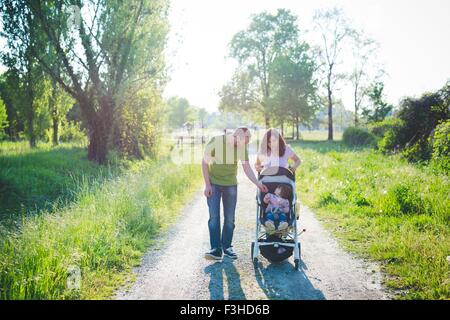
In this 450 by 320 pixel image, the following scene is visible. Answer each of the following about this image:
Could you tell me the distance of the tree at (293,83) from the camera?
134 feet

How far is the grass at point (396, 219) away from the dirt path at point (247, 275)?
0.39 meters

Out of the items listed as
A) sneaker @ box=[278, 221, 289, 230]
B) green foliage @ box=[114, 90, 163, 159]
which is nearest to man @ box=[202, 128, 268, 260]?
sneaker @ box=[278, 221, 289, 230]

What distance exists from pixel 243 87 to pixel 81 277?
43660mm

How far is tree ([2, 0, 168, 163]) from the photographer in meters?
15.6

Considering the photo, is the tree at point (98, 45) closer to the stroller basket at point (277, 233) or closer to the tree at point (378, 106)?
the stroller basket at point (277, 233)

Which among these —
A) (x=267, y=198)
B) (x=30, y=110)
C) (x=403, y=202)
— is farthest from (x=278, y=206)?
(x=30, y=110)

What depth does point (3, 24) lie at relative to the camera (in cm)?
1612

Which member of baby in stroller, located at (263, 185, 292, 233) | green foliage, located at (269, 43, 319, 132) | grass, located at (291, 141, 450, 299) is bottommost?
grass, located at (291, 141, 450, 299)

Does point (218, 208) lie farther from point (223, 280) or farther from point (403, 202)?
point (403, 202)

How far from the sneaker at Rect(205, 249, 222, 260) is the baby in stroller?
0.92 metres

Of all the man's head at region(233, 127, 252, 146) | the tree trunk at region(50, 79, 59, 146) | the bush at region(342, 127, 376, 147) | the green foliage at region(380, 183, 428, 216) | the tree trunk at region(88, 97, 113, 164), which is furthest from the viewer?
the bush at region(342, 127, 376, 147)

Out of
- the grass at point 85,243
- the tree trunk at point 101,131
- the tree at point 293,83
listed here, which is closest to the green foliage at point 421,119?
the grass at point 85,243

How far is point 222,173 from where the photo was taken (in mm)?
5789

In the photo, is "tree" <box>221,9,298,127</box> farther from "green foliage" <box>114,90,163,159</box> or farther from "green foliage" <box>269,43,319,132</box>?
"green foliage" <box>114,90,163,159</box>
